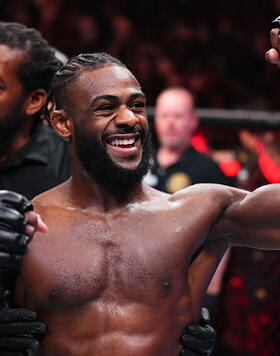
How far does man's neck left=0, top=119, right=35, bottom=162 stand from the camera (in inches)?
85.5

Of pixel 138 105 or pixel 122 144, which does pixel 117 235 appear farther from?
pixel 138 105

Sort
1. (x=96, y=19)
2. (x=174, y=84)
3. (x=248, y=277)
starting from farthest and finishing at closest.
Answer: (x=96, y=19) < (x=174, y=84) < (x=248, y=277)

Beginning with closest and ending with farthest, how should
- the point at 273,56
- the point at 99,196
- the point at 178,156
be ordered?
the point at 273,56 → the point at 99,196 → the point at 178,156

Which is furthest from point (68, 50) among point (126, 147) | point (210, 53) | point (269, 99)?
point (126, 147)

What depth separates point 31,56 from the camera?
2172 mm

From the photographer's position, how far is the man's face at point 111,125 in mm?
1703

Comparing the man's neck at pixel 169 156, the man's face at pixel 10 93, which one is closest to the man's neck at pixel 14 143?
the man's face at pixel 10 93

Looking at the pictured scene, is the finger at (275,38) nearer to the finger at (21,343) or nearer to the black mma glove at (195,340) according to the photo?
the black mma glove at (195,340)

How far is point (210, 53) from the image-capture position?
5.93 metres

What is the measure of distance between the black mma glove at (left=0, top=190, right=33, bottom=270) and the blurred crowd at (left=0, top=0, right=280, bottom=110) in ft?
12.8

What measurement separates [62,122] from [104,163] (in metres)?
0.18

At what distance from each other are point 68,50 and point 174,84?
0.85 metres

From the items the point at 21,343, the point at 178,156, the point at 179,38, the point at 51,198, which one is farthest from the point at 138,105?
the point at 179,38

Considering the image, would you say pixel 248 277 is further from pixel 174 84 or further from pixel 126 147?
pixel 174 84
